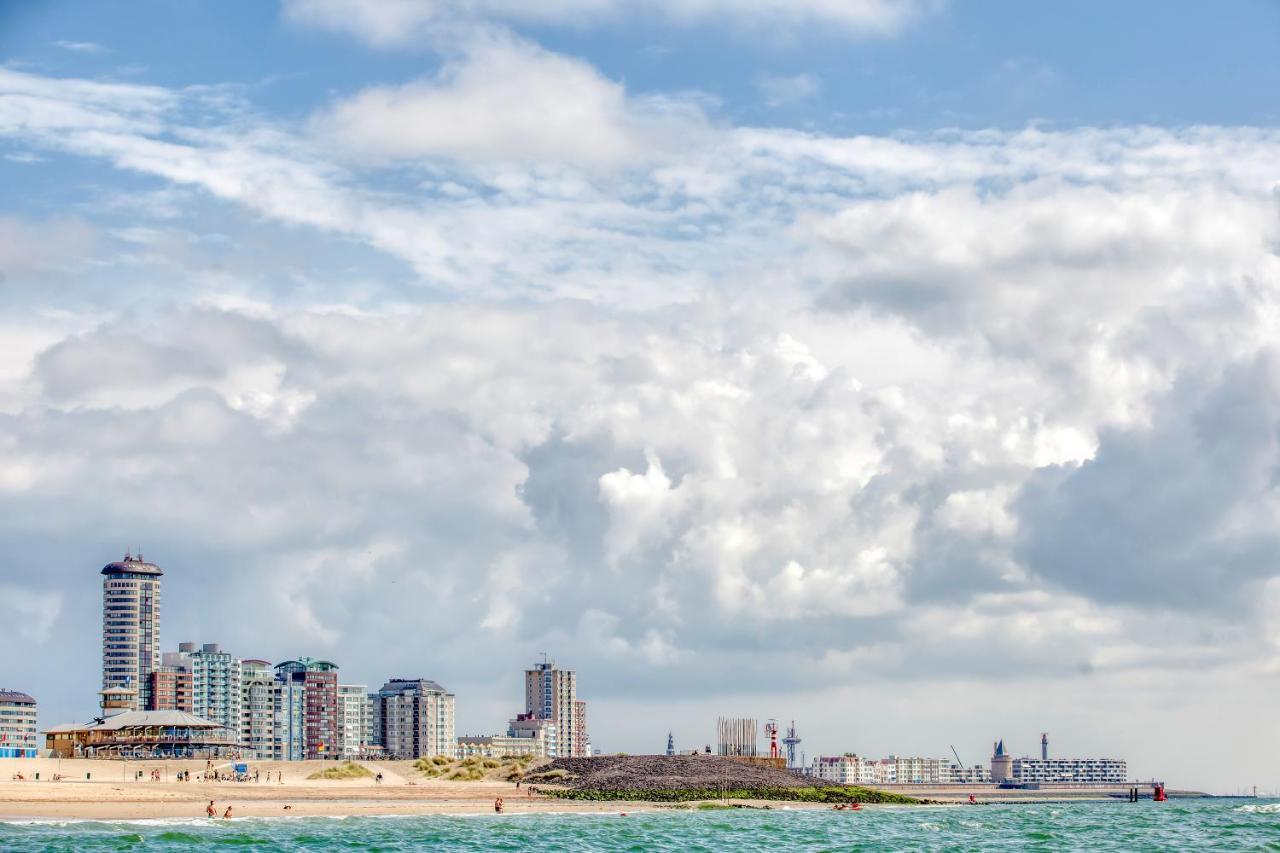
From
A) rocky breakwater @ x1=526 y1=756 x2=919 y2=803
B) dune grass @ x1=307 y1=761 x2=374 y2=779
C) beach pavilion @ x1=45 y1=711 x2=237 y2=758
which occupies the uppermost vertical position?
beach pavilion @ x1=45 y1=711 x2=237 y2=758

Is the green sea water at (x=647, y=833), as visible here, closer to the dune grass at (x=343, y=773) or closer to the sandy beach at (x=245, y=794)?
the sandy beach at (x=245, y=794)

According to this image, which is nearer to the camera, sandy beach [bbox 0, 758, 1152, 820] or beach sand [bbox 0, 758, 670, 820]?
beach sand [bbox 0, 758, 670, 820]

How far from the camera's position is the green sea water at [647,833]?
279 ft

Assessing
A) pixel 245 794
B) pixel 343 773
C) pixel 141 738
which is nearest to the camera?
pixel 245 794

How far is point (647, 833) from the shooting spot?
9775cm

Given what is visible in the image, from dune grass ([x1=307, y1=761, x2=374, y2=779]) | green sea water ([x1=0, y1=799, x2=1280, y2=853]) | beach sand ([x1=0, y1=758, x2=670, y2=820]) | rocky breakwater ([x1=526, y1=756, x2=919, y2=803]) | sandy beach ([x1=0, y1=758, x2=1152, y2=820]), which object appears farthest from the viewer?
dune grass ([x1=307, y1=761, x2=374, y2=779])

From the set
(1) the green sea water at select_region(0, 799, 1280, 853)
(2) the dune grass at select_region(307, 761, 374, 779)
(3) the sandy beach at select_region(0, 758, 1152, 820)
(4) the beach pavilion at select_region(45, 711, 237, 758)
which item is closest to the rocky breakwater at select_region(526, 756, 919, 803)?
(3) the sandy beach at select_region(0, 758, 1152, 820)

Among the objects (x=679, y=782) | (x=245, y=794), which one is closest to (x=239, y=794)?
(x=245, y=794)

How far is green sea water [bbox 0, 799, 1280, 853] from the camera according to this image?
85062mm

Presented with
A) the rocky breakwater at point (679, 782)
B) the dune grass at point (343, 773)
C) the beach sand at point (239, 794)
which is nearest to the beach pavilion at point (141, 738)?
the beach sand at point (239, 794)

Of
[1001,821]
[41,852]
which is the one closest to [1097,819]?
[1001,821]

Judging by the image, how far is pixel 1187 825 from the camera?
396 ft

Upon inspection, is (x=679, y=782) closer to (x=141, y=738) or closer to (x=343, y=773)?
(x=343, y=773)

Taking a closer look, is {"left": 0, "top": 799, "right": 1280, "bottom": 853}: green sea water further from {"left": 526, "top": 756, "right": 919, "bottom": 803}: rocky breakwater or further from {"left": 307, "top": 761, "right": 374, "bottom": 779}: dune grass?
{"left": 307, "top": 761, "right": 374, "bottom": 779}: dune grass
